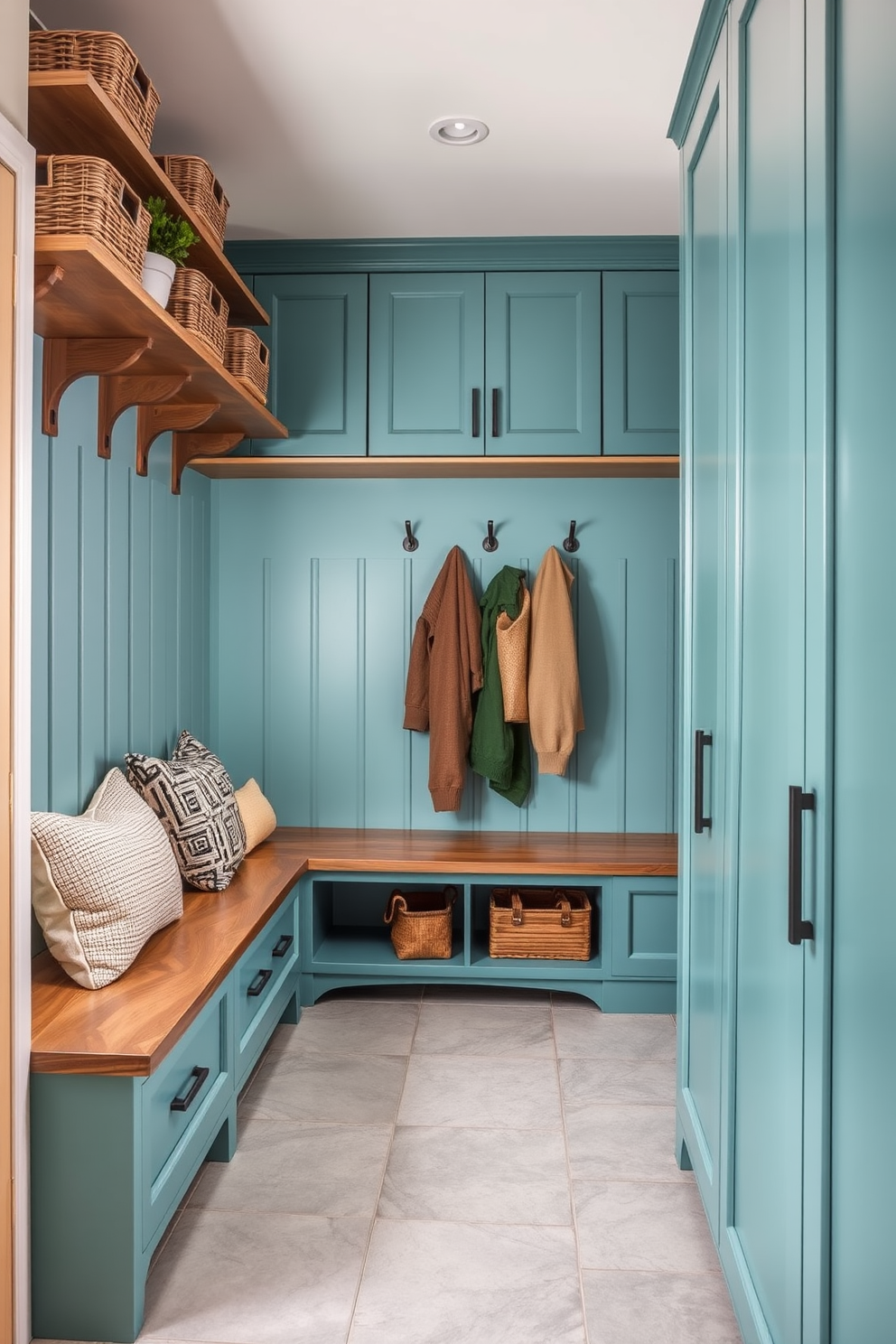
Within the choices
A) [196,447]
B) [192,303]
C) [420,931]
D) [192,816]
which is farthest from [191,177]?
[420,931]

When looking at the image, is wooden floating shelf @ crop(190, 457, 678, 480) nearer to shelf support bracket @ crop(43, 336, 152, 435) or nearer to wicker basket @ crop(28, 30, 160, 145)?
shelf support bracket @ crop(43, 336, 152, 435)

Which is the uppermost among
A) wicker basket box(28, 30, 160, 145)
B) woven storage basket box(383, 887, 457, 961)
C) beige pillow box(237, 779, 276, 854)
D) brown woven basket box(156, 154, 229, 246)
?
brown woven basket box(156, 154, 229, 246)

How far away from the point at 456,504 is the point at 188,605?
3.38ft

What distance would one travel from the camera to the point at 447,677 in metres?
3.46

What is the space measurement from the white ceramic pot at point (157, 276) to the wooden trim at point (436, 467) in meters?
1.13

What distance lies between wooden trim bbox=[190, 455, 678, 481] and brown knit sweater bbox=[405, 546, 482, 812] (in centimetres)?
31

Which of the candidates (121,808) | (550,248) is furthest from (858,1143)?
(550,248)

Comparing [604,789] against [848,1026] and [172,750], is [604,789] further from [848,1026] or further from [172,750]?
[848,1026]

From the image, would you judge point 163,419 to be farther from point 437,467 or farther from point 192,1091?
point 192,1091

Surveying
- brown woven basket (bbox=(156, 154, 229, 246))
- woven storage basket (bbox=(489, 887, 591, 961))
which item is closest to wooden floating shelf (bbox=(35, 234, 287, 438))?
brown woven basket (bbox=(156, 154, 229, 246))

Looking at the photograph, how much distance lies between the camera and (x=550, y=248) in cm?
340

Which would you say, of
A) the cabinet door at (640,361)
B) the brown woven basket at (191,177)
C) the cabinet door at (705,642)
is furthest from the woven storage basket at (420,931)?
the brown woven basket at (191,177)

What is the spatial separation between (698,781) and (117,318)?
1.57m

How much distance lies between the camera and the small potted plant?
2.15m
